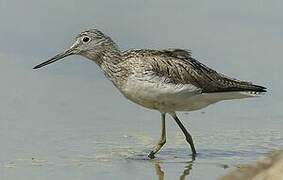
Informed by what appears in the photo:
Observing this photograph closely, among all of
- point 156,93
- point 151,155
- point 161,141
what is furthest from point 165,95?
point 151,155

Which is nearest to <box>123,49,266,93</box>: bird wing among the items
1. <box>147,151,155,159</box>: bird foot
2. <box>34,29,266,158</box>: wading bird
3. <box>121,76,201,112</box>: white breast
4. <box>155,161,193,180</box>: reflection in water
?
<box>34,29,266,158</box>: wading bird

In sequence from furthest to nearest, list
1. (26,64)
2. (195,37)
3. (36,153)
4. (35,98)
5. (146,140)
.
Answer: (195,37) → (26,64) → (35,98) → (146,140) → (36,153)

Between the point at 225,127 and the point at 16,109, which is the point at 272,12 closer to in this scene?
the point at 225,127

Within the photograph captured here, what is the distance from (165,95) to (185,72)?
1.74 feet

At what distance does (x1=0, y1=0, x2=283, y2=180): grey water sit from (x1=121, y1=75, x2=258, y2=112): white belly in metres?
0.48

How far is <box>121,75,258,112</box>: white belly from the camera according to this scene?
11039 mm

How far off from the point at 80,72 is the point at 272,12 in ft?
11.0

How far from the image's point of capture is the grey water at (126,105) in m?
10.5

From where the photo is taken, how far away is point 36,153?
34.8 feet

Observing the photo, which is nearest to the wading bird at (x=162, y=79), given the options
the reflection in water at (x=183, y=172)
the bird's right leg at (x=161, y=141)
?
the bird's right leg at (x=161, y=141)

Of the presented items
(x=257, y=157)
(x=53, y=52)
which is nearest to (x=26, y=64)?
(x=53, y=52)

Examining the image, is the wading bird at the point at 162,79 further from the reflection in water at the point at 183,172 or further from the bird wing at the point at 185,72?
the reflection in water at the point at 183,172

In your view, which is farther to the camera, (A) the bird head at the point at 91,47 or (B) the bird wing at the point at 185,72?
(A) the bird head at the point at 91,47

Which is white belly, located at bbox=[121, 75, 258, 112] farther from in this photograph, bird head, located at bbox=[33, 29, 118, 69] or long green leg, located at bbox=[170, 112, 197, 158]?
bird head, located at bbox=[33, 29, 118, 69]
